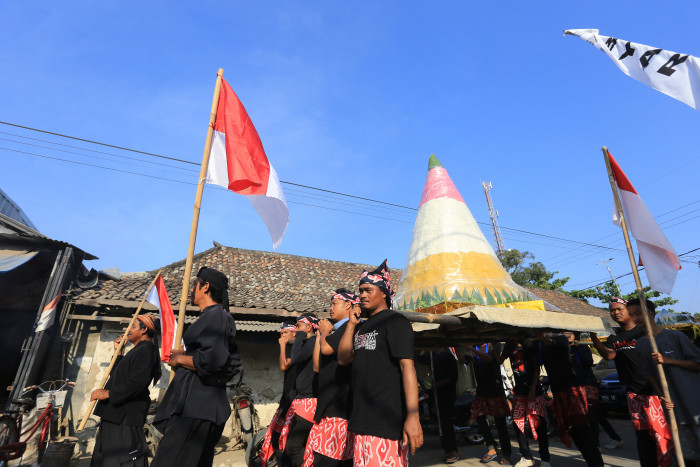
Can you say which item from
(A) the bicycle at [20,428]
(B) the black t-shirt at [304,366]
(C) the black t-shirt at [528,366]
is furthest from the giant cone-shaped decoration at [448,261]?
(A) the bicycle at [20,428]

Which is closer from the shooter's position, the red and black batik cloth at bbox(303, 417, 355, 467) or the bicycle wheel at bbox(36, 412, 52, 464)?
the red and black batik cloth at bbox(303, 417, 355, 467)

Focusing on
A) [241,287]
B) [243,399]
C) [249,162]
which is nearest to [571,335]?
[249,162]

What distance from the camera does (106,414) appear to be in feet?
11.2

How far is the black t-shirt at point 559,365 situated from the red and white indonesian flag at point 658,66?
3.00 meters

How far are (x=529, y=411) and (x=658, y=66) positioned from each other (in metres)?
4.08

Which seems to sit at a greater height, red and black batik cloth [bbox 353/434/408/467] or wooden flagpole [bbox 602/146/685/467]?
wooden flagpole [bbox 602/146/685/467]

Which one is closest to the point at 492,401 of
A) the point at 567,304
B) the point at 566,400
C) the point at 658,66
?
the point at 566,400

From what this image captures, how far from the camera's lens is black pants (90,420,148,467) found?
332cm

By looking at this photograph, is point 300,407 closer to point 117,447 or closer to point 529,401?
point 117,447

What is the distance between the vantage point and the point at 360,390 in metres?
2.62

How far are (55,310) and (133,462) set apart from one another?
304 inches

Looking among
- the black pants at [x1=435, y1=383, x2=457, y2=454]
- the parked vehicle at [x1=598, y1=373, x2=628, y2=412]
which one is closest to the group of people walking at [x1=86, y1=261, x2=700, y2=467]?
the black pants at [x1=435, y1=383, x2=457, y2=454]

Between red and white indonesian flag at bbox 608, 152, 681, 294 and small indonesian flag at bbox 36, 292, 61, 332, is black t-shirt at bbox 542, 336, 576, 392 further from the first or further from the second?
small indonesian flag at bbox 36, 292, 61, 332

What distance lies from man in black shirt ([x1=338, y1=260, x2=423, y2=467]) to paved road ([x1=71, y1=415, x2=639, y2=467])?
414cm
